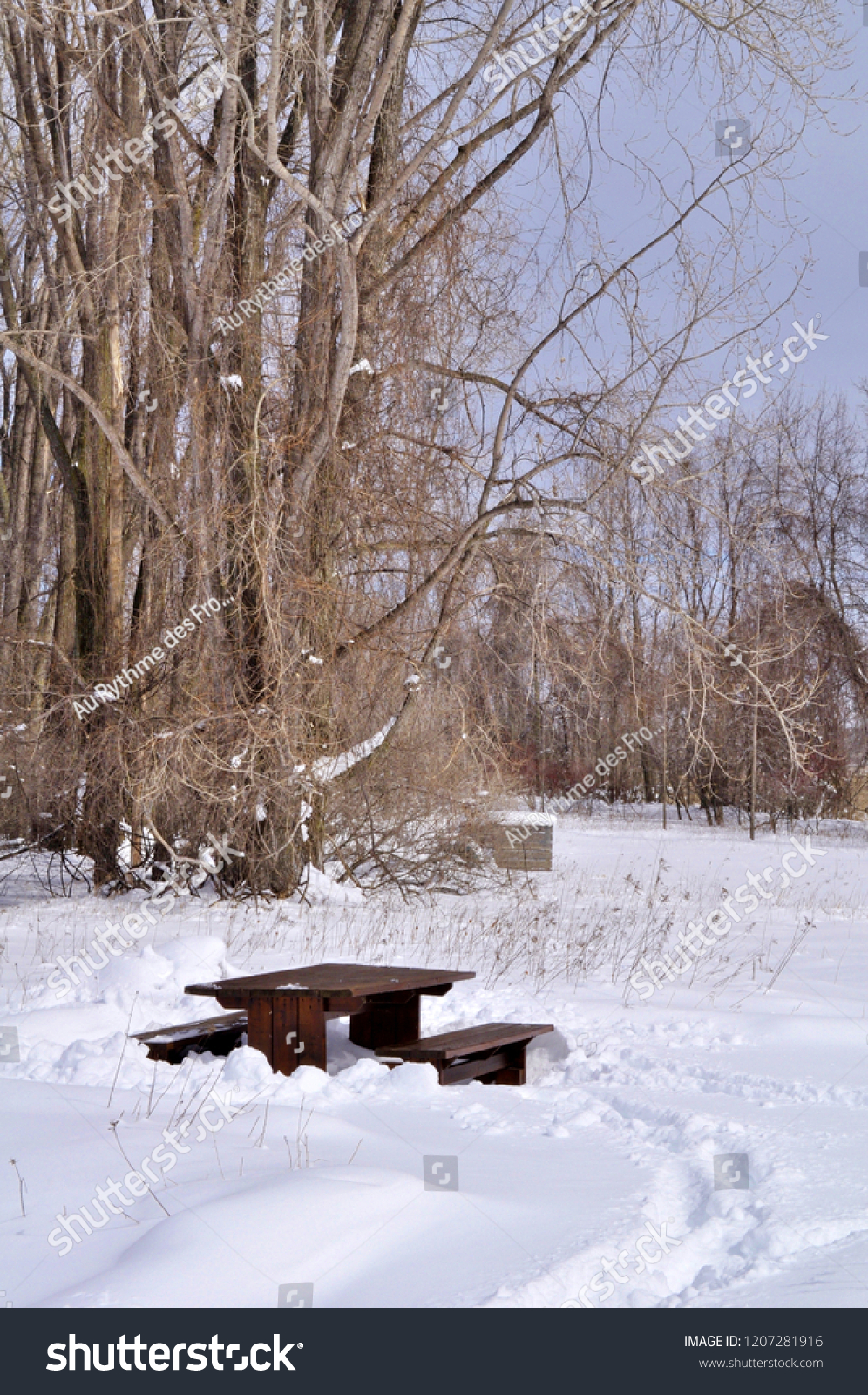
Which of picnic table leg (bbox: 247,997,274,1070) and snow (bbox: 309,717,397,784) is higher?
snow (bbox: 309,717,397,784)

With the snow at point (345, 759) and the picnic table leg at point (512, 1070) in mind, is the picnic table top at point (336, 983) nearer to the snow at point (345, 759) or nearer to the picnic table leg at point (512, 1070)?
the picnic table leg at point (512, 1070)

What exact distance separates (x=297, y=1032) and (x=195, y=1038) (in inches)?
21.7

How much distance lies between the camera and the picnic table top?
211 inches

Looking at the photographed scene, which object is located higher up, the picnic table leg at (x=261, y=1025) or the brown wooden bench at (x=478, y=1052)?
the picnic table leg at (x=261, y=1025)

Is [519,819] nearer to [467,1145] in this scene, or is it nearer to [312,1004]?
[312,1004]

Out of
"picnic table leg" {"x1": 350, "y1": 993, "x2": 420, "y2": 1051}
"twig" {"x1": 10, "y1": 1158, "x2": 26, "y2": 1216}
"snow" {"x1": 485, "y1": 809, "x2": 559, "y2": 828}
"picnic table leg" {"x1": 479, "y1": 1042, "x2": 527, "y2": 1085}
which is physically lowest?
"picnic table leg" {"x1": 479, "y1": 1042, "x2": 527, "y2": 1085}

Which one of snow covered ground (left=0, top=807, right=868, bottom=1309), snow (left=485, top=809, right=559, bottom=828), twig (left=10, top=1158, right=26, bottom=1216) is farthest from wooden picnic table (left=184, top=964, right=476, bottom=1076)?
snow (left=485, top=809, right=559, bottom=828)

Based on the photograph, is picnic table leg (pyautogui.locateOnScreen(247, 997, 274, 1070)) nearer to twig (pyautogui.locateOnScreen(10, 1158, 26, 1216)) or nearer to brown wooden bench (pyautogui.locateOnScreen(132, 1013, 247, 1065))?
brown wooden bench (pyautogui.locateOnScreen(132, 1013, 247, 1065))

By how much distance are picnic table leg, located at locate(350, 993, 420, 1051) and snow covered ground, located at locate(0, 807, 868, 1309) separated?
5.6 inches

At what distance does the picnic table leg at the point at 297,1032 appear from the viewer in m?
5.38

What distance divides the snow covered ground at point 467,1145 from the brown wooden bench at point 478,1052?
5.3 inches

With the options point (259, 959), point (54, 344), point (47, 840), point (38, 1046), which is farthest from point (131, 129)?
point (38, 1046)

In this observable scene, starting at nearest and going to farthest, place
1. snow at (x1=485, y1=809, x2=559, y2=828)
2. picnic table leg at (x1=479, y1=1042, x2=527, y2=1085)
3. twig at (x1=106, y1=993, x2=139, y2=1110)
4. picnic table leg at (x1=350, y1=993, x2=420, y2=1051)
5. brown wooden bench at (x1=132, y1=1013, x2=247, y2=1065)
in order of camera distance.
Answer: twig at (x1=106, y1=993, x2=139, y2=1110) < brown wooden bench at (x1=132, y1=1013, x2=247, y2=1065) < picnic table leg at (x1=479, y1=1042, x2=527, y2=1085) < picnic table leg at (x1=350, y1=993, x2=420, y2=1051) < snow at (x1=485, y1=809, x2=559, y2=828)

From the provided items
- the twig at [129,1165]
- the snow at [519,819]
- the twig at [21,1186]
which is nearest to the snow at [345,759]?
the snow at [519,819]
